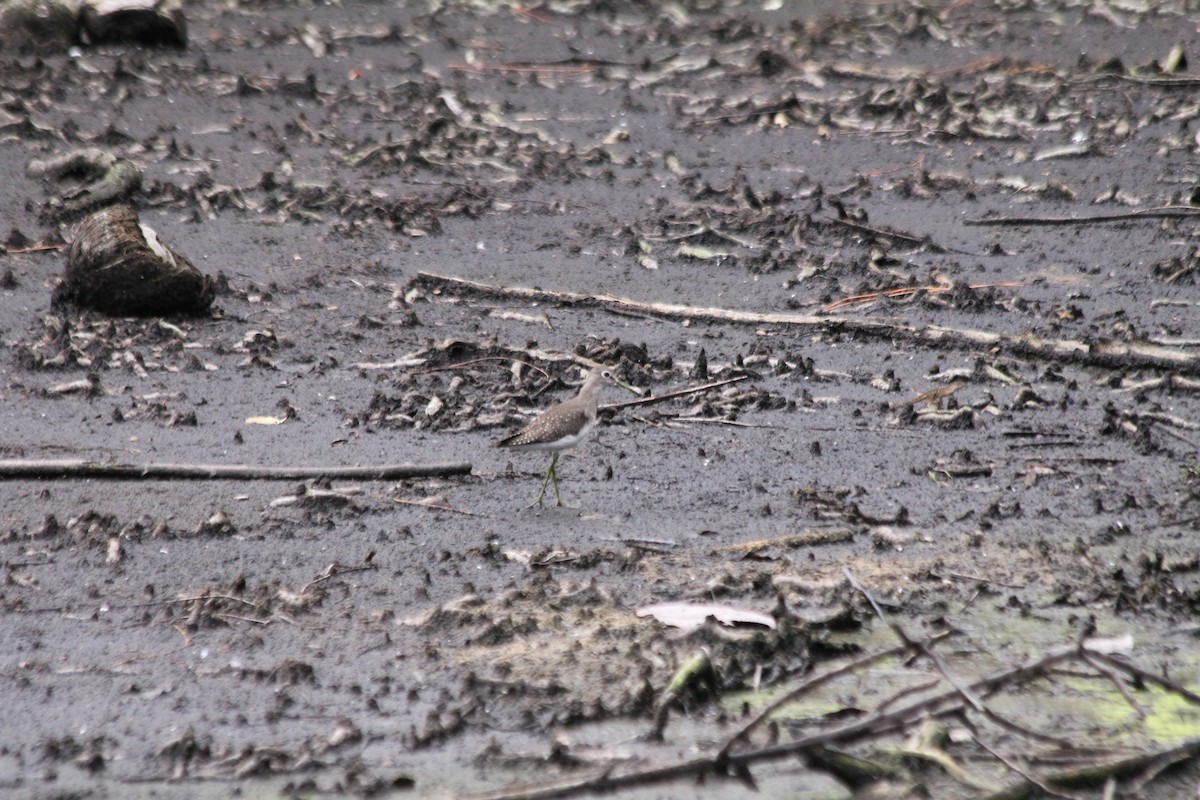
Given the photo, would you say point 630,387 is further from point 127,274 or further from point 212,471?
point 127,274

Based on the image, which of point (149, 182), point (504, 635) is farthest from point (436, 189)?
point (504, 635)

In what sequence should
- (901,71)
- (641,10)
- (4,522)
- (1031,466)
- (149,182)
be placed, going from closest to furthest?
(4,522) → (1031,466) → (149,182) → (901,71) → (641,10)

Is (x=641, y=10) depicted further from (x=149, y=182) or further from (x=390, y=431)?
(x=390, y=431)

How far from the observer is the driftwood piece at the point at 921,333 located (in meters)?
7.81

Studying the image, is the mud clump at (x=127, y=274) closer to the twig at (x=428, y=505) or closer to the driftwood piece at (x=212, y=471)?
the driftwood piece at (x=212, y=471)

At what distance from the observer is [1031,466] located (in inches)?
268

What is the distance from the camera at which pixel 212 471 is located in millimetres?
6703

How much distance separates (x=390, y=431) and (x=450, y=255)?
10.8 feet

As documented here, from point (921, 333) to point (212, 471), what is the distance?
4.24m

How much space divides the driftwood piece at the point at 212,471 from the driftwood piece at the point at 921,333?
9.28 ft

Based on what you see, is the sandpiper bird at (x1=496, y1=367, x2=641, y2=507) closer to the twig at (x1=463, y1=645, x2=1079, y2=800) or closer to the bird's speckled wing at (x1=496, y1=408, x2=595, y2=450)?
the bird's speckled wing at (x1=496, y1=408, x2=595, y2=450)

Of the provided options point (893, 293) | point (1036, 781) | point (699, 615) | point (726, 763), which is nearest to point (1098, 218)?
point (893, 293)

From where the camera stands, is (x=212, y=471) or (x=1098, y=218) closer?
(x=212, y=471)

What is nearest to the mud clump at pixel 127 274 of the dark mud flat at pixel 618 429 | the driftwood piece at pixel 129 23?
the dark mud flat at pixel 618 429
